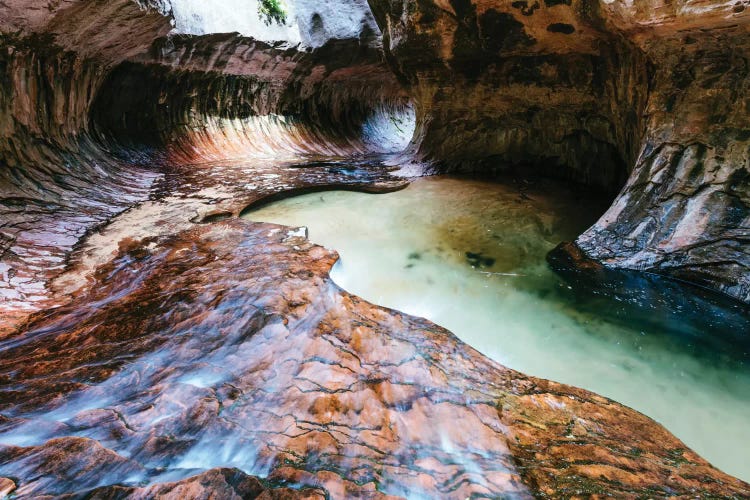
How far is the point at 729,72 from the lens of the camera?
3428 millimetres

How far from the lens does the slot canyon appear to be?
A: 5.24 ft

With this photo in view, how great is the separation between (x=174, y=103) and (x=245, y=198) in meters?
4.43

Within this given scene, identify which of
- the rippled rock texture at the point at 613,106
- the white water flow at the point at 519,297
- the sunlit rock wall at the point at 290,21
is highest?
the sunlit rock wall at the point at 290,21

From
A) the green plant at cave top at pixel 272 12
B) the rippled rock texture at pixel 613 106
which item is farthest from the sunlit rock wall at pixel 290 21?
the rippled rock texture at pixel 613 106

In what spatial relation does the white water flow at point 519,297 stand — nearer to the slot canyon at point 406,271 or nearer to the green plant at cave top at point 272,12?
the slot canyon at point 406,271

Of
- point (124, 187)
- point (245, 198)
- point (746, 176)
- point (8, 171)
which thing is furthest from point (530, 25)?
point (8, 171)

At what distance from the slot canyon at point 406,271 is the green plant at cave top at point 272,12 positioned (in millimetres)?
1013

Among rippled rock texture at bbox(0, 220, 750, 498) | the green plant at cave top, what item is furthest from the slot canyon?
the green plant at cave top

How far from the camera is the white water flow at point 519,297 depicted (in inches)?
91.4

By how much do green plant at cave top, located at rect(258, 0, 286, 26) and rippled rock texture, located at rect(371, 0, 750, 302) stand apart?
3.17 metres

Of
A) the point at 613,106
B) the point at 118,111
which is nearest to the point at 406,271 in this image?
the point at 613,106

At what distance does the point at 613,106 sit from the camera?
17.6 ft

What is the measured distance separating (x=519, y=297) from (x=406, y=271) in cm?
101

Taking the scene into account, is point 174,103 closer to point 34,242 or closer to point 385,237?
point 34,242
